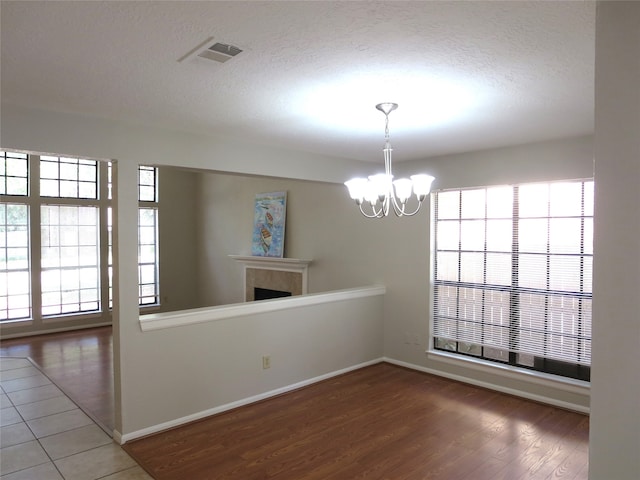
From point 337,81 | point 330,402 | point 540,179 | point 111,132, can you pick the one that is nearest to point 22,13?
point 337,81

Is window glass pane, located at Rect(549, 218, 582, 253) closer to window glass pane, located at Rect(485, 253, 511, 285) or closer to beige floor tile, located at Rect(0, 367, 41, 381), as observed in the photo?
window glass pane, located at Rect(485, 253, 511, 285)

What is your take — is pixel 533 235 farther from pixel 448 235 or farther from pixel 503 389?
pixel 503 389

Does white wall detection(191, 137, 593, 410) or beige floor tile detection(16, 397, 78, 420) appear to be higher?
white wall detection(191, 137, 593, 410)

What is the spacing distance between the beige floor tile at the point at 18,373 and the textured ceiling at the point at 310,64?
3.42m

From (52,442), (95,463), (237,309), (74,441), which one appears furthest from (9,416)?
(237,309)

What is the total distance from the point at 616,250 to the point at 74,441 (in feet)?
12.2

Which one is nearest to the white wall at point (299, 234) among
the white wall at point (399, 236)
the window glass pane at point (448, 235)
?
the white wall at point (399, 236)

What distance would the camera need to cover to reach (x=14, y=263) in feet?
21.9

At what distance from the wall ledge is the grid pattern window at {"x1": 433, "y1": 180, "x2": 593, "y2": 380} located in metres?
0.92

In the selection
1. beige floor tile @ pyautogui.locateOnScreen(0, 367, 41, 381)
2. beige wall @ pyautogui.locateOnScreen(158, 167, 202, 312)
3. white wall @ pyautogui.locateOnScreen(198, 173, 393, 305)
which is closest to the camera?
beige floor tile @ pyautogui.locateOnScreen(0, 367, 41, 381)

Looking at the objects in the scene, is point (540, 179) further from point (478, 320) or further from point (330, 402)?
point (330, 402)

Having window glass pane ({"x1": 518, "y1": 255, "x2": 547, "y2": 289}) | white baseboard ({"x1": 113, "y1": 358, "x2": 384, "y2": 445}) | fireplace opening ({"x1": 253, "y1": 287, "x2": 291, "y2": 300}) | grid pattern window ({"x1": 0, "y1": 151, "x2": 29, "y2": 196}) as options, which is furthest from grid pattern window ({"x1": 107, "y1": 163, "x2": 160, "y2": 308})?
window glass pane ({"x1": 518, "y1": 255, "x2": 547, "y2": 289})

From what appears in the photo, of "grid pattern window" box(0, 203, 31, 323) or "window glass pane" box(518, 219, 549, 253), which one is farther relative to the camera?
"grid pattern window" box(0, 203, 31, 323)

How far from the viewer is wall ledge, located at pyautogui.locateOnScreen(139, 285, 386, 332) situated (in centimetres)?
341
